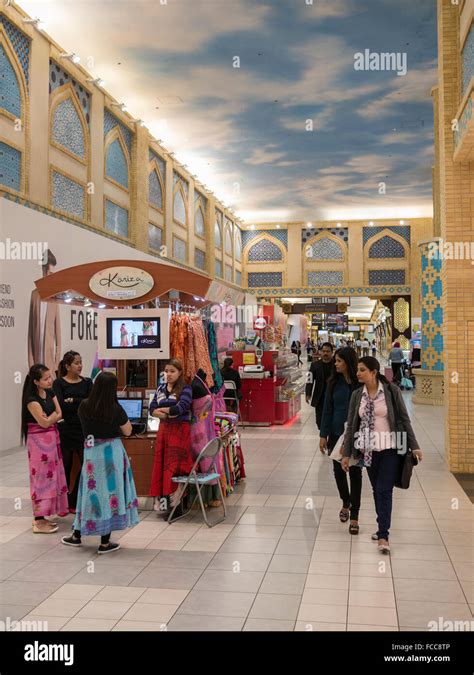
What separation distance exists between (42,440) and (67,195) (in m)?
7.62

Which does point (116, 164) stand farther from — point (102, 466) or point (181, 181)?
point (102, 466)

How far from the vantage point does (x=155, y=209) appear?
55.7 ft

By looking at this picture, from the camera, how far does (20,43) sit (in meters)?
9.92

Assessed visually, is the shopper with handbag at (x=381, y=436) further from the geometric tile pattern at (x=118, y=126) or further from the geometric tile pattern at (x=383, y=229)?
the geometric tile pattern at (x=383, y=229)

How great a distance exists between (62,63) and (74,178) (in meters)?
2.01

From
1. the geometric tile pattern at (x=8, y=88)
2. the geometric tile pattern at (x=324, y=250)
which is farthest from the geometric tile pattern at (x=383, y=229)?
the geometric tile pattern at (x=8, y=88)

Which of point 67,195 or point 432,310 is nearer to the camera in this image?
point 67,195

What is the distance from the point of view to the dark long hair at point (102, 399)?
4.36 metres

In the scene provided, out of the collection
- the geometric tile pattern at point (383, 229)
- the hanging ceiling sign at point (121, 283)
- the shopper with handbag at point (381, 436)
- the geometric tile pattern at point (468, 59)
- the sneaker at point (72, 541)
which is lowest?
the sneaker at point (72, 541)

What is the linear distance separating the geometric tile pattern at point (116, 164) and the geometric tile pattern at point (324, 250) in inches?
509

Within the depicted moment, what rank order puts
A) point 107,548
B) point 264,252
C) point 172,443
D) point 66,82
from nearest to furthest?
1. point 107,548
2. point 172,443
3. point 66,82
4. point 264,252

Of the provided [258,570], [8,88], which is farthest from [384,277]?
[258,570]

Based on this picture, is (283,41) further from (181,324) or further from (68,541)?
(68,541)
